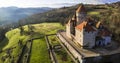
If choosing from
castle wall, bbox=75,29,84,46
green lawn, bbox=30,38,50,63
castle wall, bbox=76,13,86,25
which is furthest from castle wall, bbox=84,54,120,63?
castle wall, bbox=76,13,86,25

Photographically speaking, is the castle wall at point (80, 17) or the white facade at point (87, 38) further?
the castle wall at point (80, 17)

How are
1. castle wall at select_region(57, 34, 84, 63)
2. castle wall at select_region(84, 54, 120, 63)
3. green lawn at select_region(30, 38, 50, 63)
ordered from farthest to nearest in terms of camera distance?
green lawn at select_region(30, 38, 50, 63) < castle wall at select_region(57, 34, 84, 63) < castle wall at select_region(84, 54, 120, 63)

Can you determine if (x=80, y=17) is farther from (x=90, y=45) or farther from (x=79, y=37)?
(x=90, y=45)

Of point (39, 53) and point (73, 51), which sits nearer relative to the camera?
point (73, 51)

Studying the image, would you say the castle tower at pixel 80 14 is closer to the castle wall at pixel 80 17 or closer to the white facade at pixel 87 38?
the castle wall at pixel 80 17

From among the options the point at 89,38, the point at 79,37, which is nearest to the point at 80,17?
the point at 79,37

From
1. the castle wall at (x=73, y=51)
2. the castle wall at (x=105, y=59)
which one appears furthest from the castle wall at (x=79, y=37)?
the castle wall at (x=105, y=59)

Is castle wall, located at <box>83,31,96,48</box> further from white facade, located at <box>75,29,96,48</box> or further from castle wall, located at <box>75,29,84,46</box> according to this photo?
Result: castle wall, located at <box>75,29,84,46</box>

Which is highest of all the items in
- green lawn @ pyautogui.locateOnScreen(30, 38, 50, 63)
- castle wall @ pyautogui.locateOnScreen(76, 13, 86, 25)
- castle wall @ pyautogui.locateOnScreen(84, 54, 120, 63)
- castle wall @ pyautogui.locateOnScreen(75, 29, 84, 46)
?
castle wall @ pyautogui.locateOnScreen(76, 13, 86, 25)

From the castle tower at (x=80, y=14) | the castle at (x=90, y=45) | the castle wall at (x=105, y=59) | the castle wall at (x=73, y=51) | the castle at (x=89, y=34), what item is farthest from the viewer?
the castle tower at (x=80, y=14)

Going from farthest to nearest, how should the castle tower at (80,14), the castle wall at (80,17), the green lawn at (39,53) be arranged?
1. the castle wall at (80,17)
2. the castle tower at (80,14)
3. the green lawn at (39,53)

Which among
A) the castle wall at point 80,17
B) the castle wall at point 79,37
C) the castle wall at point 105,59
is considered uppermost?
the castle wall at point 80,17

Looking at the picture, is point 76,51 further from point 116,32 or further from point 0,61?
point 0,61
